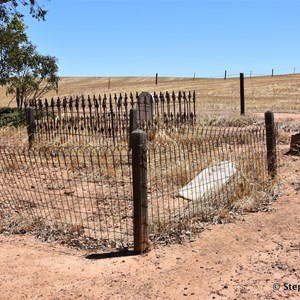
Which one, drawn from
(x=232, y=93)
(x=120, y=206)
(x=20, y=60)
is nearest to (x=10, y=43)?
(x=20, y=60)

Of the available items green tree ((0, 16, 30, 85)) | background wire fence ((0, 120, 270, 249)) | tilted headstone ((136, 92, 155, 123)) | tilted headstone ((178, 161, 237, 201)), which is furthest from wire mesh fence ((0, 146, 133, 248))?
green tree ((0, 16, 30, 85))

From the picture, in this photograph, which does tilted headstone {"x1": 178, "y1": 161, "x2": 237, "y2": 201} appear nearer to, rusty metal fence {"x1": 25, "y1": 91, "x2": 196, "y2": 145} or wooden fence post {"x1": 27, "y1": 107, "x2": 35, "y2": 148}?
rusty metal fence {"x1": 25, "y1": 91, "x2": 196, "y2": 145}

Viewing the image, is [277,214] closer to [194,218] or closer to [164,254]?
[194,218]

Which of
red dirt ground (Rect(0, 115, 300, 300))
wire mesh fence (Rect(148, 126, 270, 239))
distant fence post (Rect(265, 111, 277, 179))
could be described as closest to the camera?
red dirt ground (Rect(0, 115, 300, 300))

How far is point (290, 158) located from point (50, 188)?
4.59m

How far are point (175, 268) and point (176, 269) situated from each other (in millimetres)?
22

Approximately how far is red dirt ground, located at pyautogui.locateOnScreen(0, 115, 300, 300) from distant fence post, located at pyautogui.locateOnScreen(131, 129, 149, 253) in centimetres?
17

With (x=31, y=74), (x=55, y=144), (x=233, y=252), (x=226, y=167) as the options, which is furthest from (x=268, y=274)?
(x=31, y=74)

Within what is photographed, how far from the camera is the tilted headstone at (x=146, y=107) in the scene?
12242 mm

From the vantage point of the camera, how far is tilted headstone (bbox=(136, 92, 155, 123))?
1224cm

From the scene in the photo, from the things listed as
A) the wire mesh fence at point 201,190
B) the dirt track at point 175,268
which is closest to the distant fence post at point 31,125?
the wire mesh fence at point 201,190

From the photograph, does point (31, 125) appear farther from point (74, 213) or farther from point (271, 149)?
point (271, 149)

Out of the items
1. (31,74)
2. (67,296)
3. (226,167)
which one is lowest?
(67,296)

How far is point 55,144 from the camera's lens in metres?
11.9
